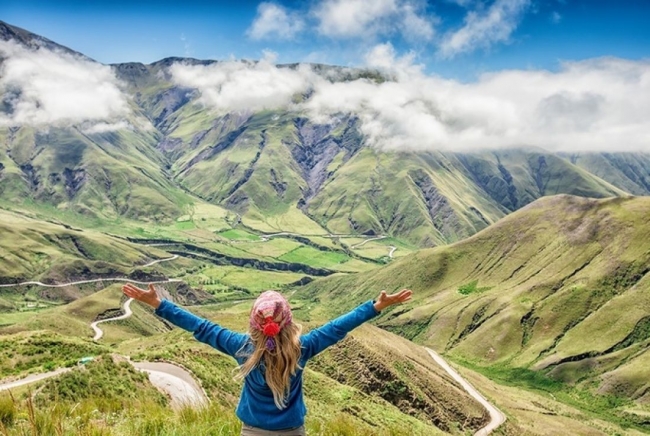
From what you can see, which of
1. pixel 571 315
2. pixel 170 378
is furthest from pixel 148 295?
pixel 571 315

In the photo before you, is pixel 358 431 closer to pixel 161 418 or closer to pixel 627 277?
pixel 161 418

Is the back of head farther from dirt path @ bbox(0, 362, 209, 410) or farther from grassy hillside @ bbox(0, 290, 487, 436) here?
dirt path @ bbox(0, 362, 209, 410)

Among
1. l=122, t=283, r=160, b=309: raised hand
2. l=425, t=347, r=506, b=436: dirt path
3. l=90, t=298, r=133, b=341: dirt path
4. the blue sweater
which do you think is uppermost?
l=122, t=283, r=160, b=309: raised hand

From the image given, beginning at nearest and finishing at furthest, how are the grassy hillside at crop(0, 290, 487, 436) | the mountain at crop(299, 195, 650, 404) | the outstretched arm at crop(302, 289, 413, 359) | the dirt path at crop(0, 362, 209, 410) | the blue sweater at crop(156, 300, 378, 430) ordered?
1. the blue sweater at crop(156, 300, 378, 430)
2. the outstretched arm at crop(302, 289, 413, 359)
3. the grassy hillside at crop(0, 290, 487, 436)
4. the dirt path at crop(0, 362, 209, 410)
5. the mountain at crop(299, 195, 650, 404)

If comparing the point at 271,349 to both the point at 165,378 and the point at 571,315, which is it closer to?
the point at 165,378

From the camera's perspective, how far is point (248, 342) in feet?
28.1

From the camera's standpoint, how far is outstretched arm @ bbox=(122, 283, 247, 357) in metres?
8.70

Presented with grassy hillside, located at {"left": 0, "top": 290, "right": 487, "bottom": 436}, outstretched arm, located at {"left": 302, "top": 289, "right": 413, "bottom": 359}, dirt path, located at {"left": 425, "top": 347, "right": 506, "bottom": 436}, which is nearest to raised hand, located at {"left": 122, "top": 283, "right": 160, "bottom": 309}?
grassy hillside, located at {"left": 0, "top": 290, "right": 487, "bottom": 436}

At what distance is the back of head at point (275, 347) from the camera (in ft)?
26.3

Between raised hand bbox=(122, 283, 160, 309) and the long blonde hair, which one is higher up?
raised hand bbox=(122, 283, 160, 309)

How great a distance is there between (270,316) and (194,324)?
1.62 m

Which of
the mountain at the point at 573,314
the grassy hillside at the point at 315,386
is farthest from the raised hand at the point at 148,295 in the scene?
the mountain at the point at 573,314

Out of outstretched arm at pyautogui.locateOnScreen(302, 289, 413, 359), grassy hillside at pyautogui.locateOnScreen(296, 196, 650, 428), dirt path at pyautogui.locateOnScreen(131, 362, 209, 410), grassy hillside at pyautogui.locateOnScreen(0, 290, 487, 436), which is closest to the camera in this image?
outstretched arm at pyautogui.locateOnScreen(302, 289, 413, 359)

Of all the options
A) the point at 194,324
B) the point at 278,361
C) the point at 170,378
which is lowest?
the point at 170,378
